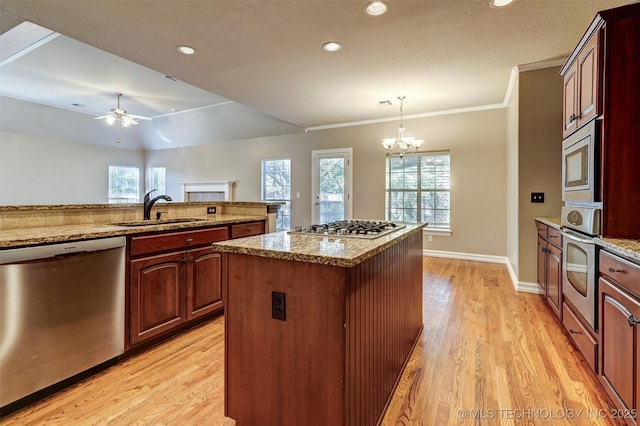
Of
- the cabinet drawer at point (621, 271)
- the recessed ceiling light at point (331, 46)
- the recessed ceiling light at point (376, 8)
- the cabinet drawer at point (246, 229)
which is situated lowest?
the cabinet drawer at point (621, 271)

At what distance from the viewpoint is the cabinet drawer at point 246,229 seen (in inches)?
110

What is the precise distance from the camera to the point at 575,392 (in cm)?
166

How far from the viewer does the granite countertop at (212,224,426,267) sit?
1.08 meters

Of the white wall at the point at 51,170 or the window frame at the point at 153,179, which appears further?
the window frame at the point at 153,179

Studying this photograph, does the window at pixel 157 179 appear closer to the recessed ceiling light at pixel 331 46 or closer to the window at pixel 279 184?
the window at pixel 279 184

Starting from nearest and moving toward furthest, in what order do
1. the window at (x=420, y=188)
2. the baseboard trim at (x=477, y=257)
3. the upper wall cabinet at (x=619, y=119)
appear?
the upper wall cabinet at (x=619, y=119) → the baseboard trim at (x=477, y=257) → the window at (x=420, y=188)

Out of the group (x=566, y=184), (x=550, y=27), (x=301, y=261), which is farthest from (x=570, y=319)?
(x=550, y=27)

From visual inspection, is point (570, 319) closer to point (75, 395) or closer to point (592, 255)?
point (592, 255)

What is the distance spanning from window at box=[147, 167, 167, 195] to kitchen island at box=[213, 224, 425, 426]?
8.31m

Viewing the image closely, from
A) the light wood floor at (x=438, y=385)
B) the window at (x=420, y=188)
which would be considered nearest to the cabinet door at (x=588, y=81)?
the light wood floor at (x=438, y=385)

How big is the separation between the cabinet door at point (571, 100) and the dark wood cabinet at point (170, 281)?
117 inches

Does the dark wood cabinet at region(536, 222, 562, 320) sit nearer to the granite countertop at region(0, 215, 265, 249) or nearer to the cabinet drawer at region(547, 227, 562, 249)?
the cabinet drawer at region(547, 227, 562, 249)

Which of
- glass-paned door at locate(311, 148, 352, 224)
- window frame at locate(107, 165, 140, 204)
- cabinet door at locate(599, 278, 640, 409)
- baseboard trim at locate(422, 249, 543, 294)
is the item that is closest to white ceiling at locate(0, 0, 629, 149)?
glass-paned door at locate(311, 148, 352, 224)

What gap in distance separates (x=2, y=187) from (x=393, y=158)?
8039 mm
